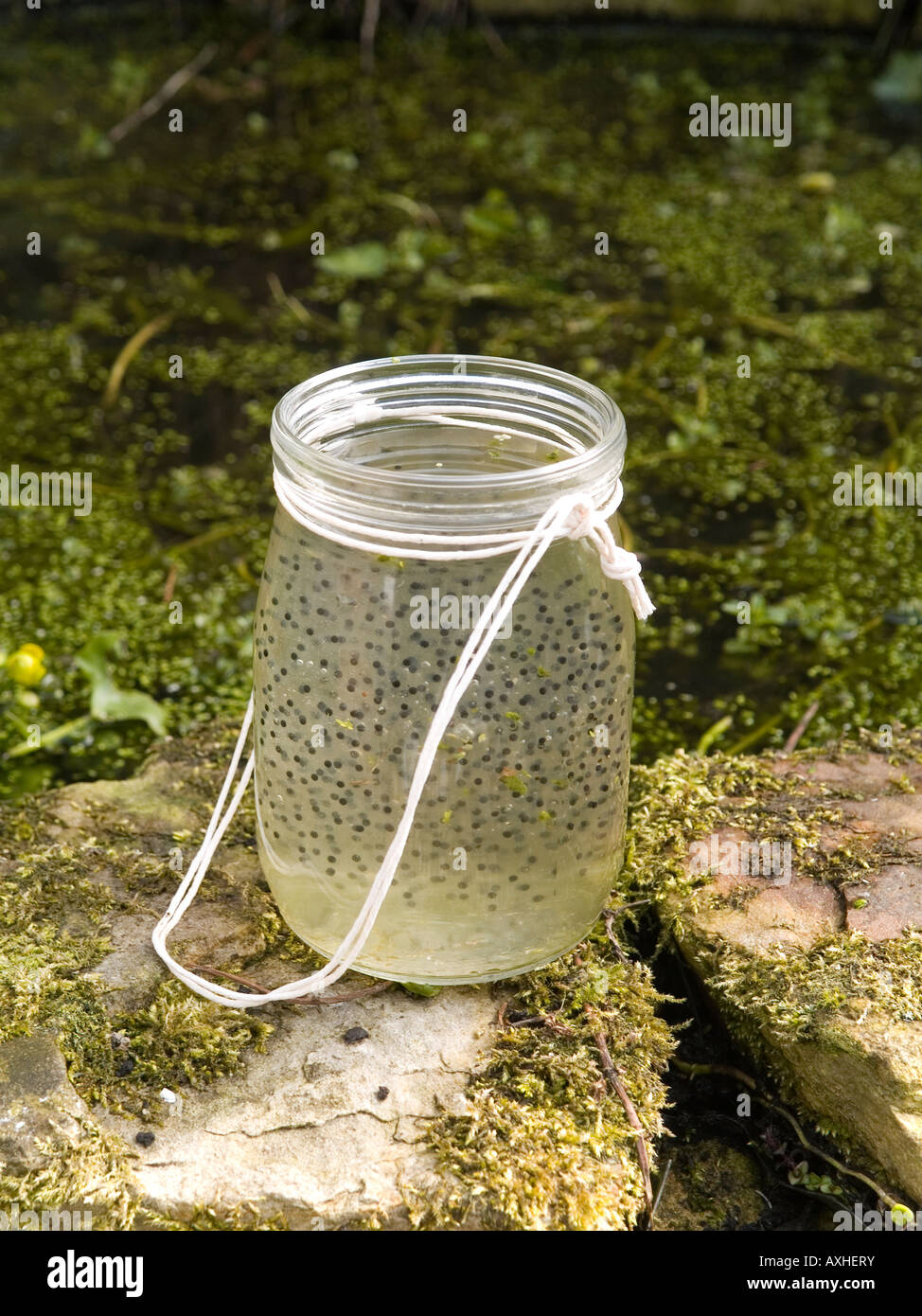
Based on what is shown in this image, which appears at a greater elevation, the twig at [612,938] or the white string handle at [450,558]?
the white string handle at [450,558]

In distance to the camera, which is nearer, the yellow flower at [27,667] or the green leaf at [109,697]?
the yellow flower at [27,667]

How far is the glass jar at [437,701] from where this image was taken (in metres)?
1.15

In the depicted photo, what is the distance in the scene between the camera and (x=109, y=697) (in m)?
1.83

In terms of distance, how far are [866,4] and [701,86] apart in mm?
636

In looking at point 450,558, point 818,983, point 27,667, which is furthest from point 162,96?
point 818,983

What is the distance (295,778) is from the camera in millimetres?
1232

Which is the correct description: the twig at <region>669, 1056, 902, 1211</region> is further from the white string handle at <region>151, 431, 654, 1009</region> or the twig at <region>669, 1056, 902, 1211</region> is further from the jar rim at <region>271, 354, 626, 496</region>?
the jar rim at <region>271, 354, 626, 496</region>

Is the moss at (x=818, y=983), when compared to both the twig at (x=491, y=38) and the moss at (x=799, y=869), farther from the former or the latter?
the twig at (x=491, y=38)

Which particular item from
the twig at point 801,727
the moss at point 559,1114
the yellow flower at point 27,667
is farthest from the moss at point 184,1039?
the twig at point 801,727

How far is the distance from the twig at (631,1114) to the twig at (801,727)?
1.87 feet

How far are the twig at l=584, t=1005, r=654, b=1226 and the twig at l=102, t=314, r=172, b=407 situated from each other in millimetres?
1752

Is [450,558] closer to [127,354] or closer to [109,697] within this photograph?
[109,697]

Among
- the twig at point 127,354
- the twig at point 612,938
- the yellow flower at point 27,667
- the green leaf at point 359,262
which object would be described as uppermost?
the green leaf at point 359,262

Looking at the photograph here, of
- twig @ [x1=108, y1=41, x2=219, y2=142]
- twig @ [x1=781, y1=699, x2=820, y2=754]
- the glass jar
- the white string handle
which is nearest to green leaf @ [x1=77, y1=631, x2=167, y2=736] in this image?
the glass jar
